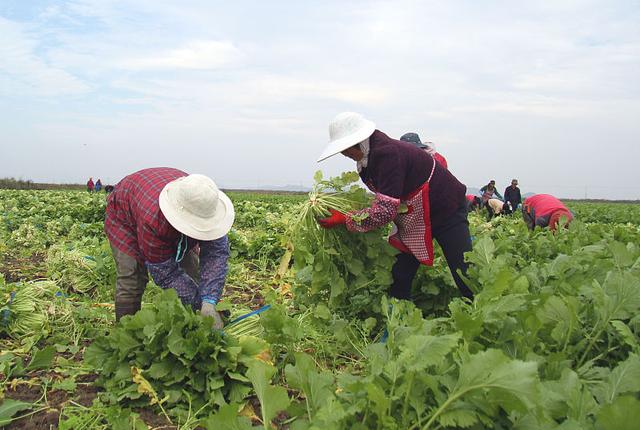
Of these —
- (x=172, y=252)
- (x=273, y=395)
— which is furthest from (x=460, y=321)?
(x=172, y=252)

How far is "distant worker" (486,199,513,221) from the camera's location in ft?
41.2

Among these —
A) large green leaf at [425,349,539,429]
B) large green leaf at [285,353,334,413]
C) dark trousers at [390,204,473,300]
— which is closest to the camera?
large green leaf at [425,349,539,429]

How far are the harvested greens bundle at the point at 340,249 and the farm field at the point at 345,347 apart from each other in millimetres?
10

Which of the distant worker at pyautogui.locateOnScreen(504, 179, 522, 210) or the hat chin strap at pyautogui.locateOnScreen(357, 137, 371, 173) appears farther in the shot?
the distant worker at pyautogui.locateOnScreen(504, 179, 522, 210)

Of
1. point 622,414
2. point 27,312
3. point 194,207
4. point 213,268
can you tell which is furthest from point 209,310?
point 622,414

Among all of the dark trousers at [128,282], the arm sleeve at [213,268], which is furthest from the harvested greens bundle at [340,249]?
the dark trousers at [128,282]

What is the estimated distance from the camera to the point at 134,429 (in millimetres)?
2391

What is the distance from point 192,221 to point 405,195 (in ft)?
4.70

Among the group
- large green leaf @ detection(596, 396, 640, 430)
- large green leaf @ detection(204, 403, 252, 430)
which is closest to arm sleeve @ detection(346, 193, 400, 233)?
large green leaf @ detection(204, 403, 252, 430)

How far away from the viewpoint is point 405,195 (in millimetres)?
3484

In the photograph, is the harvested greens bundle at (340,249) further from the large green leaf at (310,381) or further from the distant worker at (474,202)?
the distant worker at (474,202)

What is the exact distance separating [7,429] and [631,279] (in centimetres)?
270

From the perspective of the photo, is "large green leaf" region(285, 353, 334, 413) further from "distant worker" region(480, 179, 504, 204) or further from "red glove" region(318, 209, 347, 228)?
"distant worker" region(480, 179, 504, 204)

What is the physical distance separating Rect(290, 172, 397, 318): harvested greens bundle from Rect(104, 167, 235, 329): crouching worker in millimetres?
640
